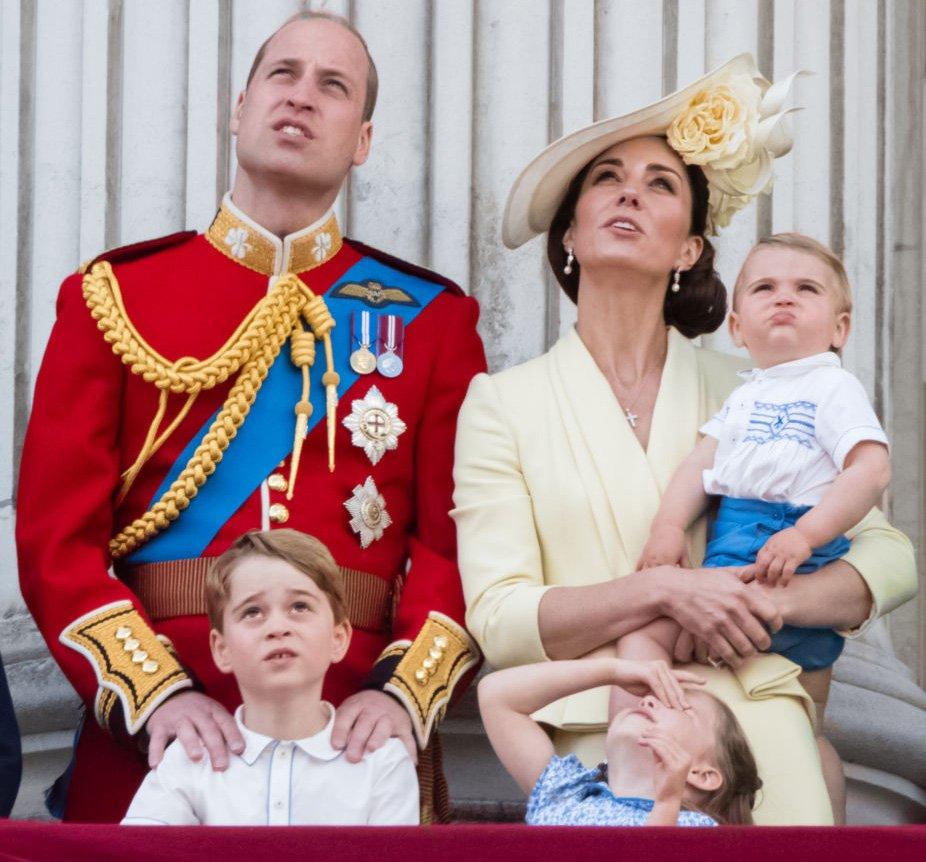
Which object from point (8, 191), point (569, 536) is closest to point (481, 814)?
point (569, 536)

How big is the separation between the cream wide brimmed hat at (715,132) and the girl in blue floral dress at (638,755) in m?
0.95

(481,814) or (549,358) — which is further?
(481,814)

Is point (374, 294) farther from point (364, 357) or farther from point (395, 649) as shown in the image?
point (395, 649)

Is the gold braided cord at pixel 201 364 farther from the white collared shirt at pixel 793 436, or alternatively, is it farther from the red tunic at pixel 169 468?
the white collared shirt at pixel 793 436

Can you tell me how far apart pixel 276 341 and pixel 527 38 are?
1.17m

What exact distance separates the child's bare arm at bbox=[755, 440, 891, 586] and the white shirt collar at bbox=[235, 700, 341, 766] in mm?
691

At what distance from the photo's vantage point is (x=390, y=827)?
2934mm

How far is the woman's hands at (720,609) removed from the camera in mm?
3732

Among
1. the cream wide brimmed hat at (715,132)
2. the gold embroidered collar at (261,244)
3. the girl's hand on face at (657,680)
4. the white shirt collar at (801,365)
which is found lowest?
the girl's hand on face at (657,680)

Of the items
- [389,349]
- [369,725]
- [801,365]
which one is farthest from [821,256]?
[369,725]

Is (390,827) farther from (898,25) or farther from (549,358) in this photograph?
(898,25)

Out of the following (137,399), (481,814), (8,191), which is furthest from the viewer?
(8,191)

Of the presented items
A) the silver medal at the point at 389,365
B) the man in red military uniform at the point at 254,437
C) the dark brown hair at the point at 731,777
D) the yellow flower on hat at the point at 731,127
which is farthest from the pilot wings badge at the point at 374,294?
the dark brown hair at the point at 731,777

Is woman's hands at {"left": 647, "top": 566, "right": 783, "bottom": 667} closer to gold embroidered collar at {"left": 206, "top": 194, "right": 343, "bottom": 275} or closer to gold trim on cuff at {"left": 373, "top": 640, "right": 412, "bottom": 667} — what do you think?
gold trim on cuff at {"left": 373, "top": 640, "right": 412, "bottom": 667}
